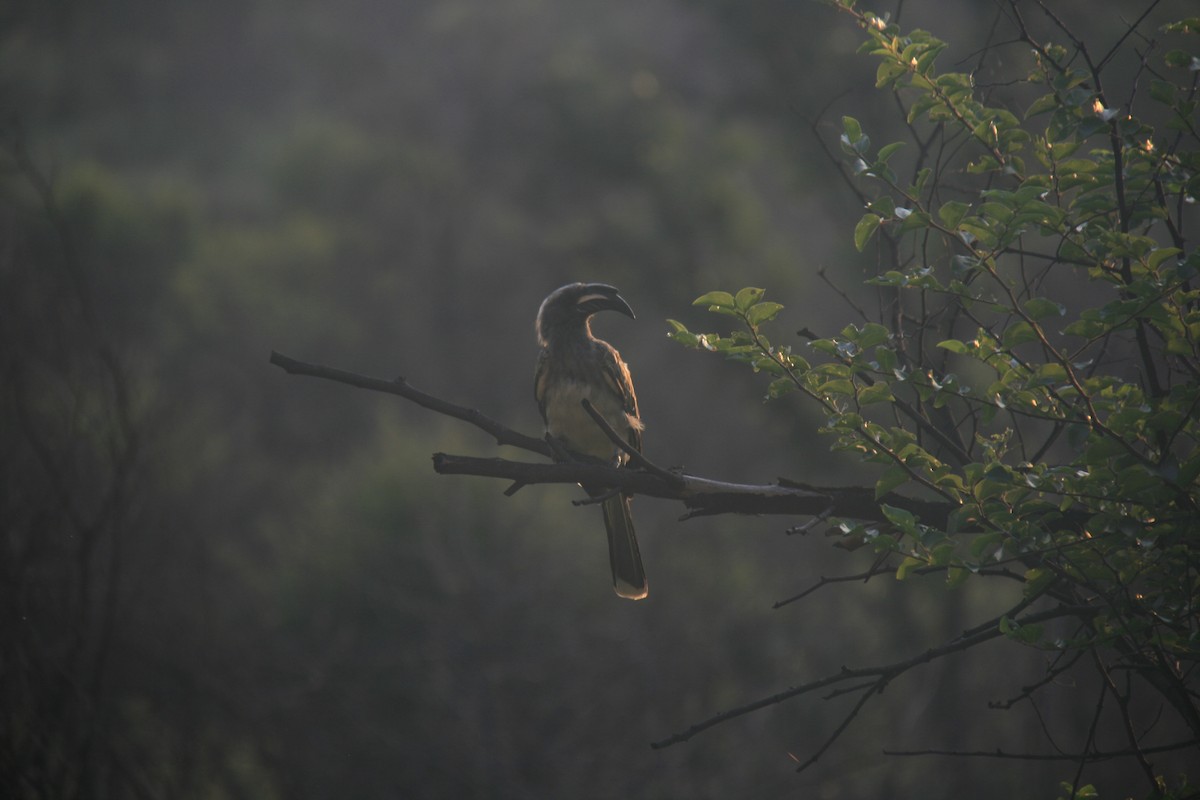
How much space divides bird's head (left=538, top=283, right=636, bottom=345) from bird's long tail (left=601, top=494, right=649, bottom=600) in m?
0.98

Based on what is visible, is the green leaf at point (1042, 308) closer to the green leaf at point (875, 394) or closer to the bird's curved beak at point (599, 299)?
→ the green leaf at point (875, 394)

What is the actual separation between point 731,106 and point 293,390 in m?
12.9

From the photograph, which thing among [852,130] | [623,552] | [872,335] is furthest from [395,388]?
[623,552]

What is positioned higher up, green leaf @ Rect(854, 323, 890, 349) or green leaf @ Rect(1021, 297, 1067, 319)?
green leaf @ Rect(1021, 297, 1067, 319)

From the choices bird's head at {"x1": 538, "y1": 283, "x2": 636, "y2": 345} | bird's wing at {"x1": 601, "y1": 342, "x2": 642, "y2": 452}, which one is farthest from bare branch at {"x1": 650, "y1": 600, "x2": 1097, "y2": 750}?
bird's head at {"x1": 538, "y1": 283, "x2": 636, "y2": 345}

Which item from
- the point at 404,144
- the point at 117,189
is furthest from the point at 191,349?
the point at 404,144

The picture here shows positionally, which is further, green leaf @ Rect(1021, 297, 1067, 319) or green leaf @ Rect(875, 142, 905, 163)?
green leaf @ Rect(875, 142, 905, 163)

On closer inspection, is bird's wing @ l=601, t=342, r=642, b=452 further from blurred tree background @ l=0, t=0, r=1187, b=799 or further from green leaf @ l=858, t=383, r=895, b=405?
green leaf @ l=858, t=383, r=895, b=405

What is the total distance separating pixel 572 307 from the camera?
571 centimetres

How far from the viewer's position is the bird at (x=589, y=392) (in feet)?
17.4

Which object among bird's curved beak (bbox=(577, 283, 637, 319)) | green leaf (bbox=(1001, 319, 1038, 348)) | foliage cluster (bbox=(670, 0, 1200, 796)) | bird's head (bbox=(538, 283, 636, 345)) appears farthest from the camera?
bird's head (bbox=(538, 283, 636, 345))

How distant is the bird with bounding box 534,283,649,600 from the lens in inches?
208

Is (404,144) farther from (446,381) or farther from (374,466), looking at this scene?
(374,466)

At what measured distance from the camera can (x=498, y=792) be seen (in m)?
11.7
